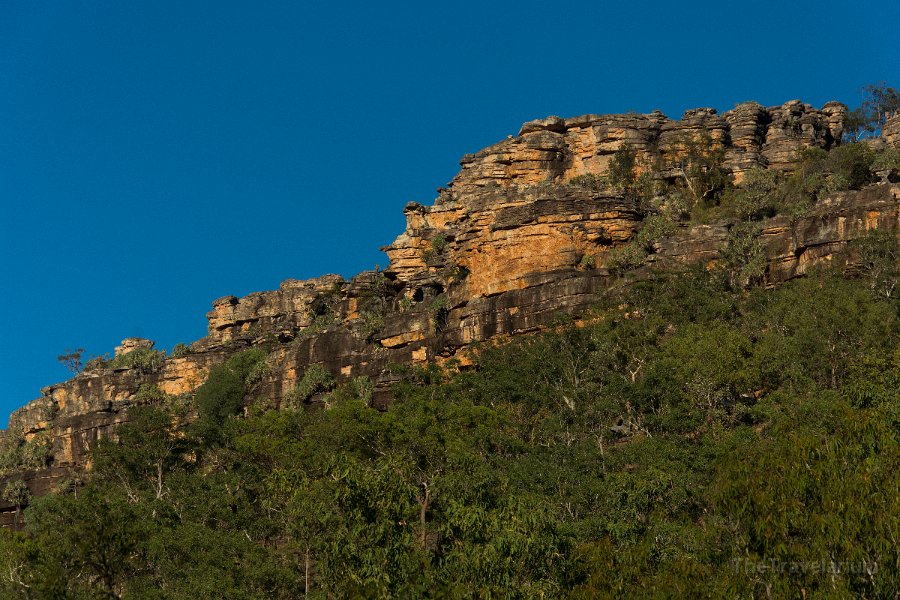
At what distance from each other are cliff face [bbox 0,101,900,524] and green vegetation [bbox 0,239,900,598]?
3273 millimetres

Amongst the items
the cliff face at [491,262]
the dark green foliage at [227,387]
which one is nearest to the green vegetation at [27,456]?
the cliff face at [491,262]

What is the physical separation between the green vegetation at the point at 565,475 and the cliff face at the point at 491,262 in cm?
327

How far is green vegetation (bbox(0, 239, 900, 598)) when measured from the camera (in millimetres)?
35781

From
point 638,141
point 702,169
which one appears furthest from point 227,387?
point 702,169

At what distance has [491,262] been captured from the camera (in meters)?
87.1

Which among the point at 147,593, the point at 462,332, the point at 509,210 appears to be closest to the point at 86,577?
the point at 147,593

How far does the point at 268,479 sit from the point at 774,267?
36.1 meters

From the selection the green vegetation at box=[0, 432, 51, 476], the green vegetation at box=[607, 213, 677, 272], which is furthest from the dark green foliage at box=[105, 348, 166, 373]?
the green vegetation at box=[607, 213, 677, 272]

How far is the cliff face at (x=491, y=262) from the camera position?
8219cm

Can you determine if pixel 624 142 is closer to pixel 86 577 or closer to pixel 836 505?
pixel 86 577

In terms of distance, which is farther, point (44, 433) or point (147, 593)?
point (44, 433)

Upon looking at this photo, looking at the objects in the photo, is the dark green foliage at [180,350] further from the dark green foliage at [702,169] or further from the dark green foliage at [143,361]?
the dark green foliage at [702,169]

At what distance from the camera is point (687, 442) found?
5972cm

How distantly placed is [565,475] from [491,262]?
3335 centimetres
